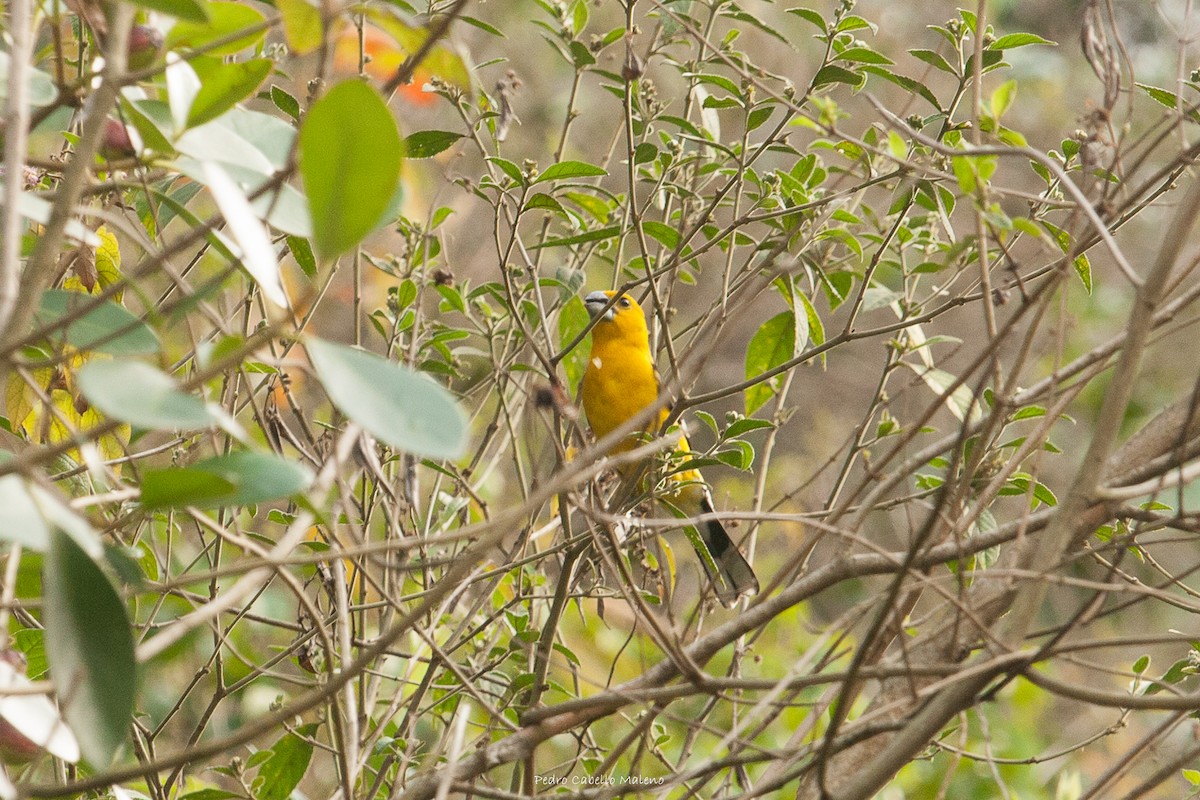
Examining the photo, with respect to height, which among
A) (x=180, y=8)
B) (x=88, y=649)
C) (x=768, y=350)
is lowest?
(x=88, y=649)

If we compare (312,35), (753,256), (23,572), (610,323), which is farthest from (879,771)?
(610,323)

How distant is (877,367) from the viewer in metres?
9.18

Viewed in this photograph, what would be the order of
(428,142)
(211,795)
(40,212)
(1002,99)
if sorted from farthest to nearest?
(428,142), (211,795), (1002,99), (40,212)

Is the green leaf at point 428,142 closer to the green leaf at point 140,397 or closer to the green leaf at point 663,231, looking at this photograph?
the green leaf at point 663,231

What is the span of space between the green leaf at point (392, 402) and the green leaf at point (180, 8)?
348 millimetres

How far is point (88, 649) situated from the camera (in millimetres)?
983

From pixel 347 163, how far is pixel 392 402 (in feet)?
0.61

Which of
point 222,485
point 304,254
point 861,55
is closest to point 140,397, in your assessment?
point 222,485

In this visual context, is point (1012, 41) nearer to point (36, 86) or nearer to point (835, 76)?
point (835, 76)

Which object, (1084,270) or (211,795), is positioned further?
(1084,270)

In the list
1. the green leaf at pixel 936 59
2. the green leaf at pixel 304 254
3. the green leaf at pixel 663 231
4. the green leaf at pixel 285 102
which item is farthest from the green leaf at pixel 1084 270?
the green leaf at pixel 285 102

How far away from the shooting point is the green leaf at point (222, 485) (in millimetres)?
961

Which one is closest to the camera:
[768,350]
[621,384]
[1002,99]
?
[1002,99]

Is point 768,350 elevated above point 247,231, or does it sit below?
above
